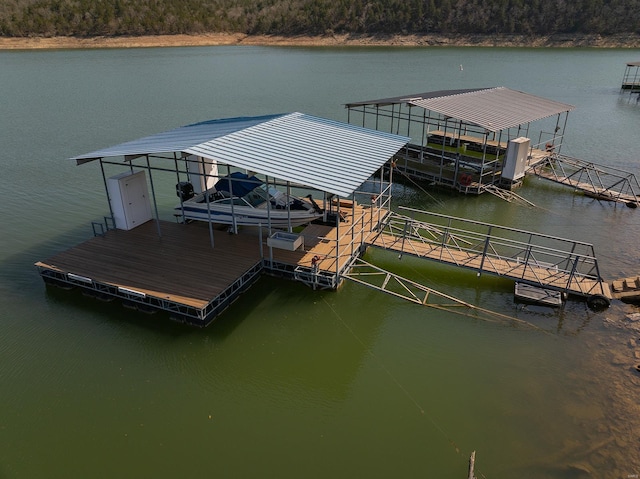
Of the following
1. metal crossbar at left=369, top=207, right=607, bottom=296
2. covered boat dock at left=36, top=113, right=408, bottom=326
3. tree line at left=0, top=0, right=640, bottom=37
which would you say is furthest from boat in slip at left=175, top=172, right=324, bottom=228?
tree line at left=0, top=0, right=640, bottom=37

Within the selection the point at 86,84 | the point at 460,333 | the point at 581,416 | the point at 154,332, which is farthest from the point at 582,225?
the point at 86,84

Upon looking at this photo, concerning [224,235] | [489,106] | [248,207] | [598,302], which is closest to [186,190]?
[224,235]

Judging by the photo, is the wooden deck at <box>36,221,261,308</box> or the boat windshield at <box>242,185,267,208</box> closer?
the wooden deck at <box>36,221,261,308</box>

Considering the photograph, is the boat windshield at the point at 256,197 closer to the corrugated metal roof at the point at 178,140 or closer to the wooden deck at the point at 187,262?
the wooden deck at the point at 187,262

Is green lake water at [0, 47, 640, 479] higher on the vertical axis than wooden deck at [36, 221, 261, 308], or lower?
lower

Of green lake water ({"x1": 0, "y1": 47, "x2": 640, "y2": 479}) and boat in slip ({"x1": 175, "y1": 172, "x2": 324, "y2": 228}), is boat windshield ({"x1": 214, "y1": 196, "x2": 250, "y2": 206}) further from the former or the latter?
green lake water ({"x1": 0, "y1": 47, "x2": 640, "y2": 479})

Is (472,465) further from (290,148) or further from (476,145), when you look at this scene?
(476,145)
